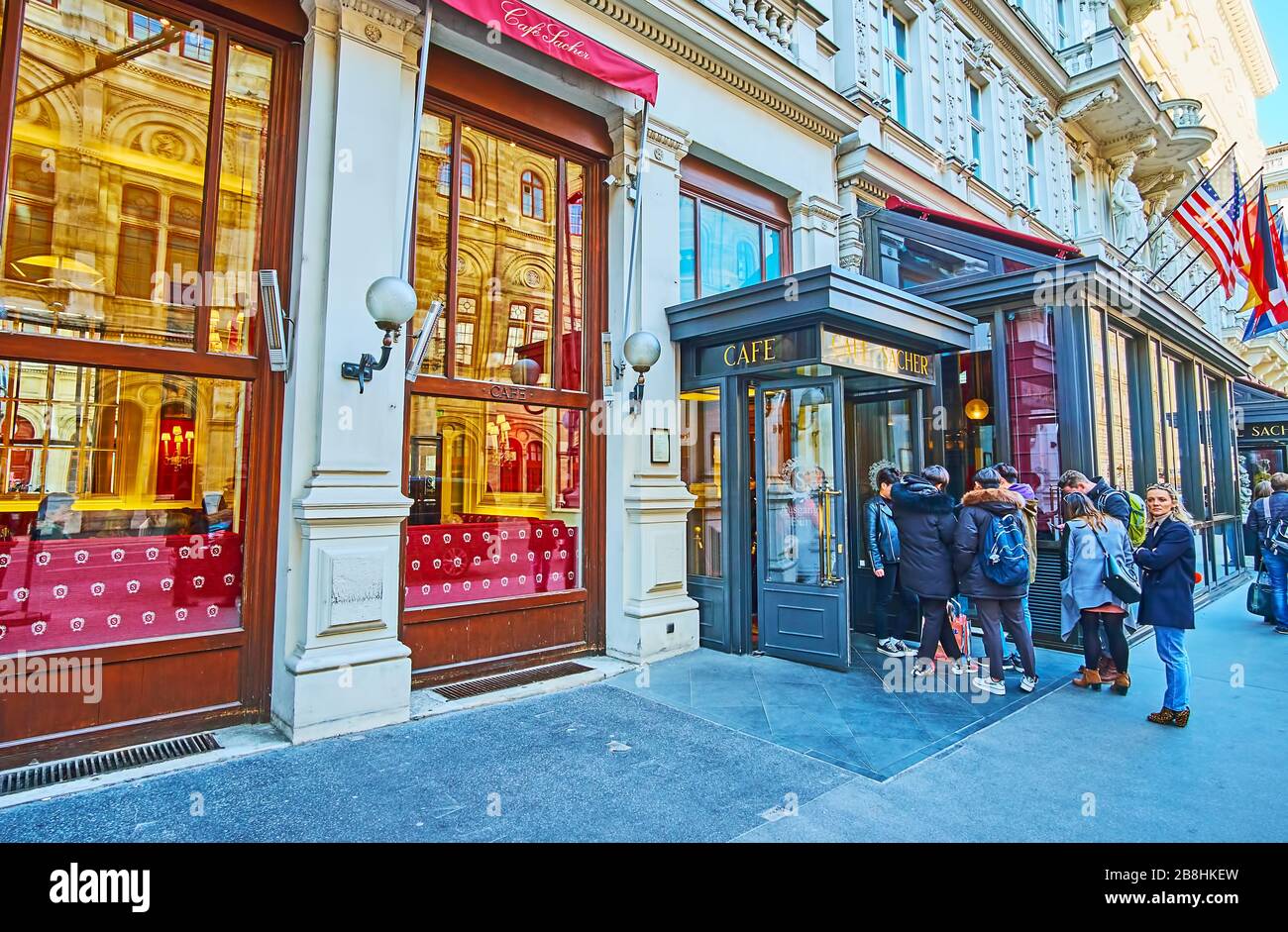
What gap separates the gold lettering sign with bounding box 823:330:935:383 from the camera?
6676 mm

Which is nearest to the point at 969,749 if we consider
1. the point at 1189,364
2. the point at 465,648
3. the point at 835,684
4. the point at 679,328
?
the point at 835,684

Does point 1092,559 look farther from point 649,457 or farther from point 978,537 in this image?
point 649,457

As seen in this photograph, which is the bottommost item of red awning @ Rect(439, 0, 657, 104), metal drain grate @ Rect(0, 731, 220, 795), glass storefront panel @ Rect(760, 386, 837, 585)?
metal drain grate @ Rect(0, 731, 220, 795)

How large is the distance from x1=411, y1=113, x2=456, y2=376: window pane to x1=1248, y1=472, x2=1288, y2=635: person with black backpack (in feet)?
32.6

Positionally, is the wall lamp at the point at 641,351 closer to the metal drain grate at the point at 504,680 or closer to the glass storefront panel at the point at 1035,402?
the metal drain grate at the point at 504,680

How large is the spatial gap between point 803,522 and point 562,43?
512 cm

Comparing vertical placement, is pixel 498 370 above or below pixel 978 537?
above

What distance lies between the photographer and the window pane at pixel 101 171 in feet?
14.7

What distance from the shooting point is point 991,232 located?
9461mm

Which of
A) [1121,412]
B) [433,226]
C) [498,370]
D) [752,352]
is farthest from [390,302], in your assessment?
[1121,412]

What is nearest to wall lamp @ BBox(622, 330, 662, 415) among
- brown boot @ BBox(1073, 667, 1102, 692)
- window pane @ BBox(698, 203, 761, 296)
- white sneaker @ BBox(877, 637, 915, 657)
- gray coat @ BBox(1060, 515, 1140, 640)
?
window pane @ BBox(698, 203, 761, 296)

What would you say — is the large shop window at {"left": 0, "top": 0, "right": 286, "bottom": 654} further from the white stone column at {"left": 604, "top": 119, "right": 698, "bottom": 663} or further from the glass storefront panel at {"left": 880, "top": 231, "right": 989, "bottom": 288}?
the glass storefront panel at {"left": 880, "top": 231, "right": 989, "bottom": 288}

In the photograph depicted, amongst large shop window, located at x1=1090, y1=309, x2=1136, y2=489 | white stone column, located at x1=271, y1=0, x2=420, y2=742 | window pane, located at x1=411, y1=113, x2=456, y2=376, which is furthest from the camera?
large shop window, located at x1=1090, y1=309, x2=1136, y2=489
